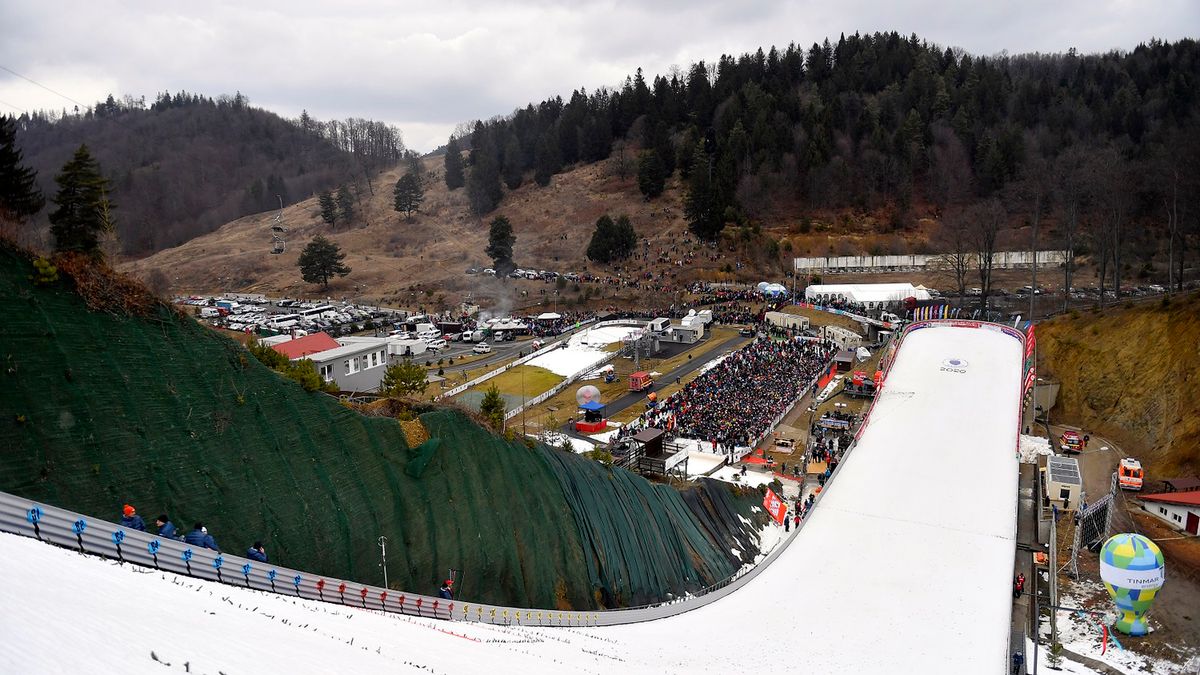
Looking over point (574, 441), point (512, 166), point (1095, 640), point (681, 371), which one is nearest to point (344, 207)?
point (512, 166)

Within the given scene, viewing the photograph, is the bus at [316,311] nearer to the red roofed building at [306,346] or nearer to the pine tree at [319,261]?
the pine tree at [319,261]

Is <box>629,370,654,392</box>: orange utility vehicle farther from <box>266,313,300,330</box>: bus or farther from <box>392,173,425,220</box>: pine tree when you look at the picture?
<box>392,173,425,220</box>: pine tree

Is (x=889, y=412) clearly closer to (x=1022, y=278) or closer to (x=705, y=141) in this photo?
(x=1022, y=278)

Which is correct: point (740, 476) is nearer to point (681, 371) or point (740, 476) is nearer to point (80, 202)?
point (681, 371)

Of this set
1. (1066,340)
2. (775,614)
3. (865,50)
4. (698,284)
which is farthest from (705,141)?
(775,614)

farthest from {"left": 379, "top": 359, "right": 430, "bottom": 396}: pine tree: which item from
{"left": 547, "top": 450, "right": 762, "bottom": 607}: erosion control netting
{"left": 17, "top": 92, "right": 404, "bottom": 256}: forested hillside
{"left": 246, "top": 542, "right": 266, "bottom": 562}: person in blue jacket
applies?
{"left": 17, "top": 92, "right": 404, "bottom": 256}: forested hillside

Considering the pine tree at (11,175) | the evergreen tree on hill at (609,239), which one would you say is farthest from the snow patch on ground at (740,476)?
the evergreen tree on hill at (609,239)

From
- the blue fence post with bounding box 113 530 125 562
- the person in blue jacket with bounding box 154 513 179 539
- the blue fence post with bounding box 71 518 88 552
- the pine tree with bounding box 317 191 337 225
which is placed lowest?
the person in blue jacket with bounding box 154 513 179 539
